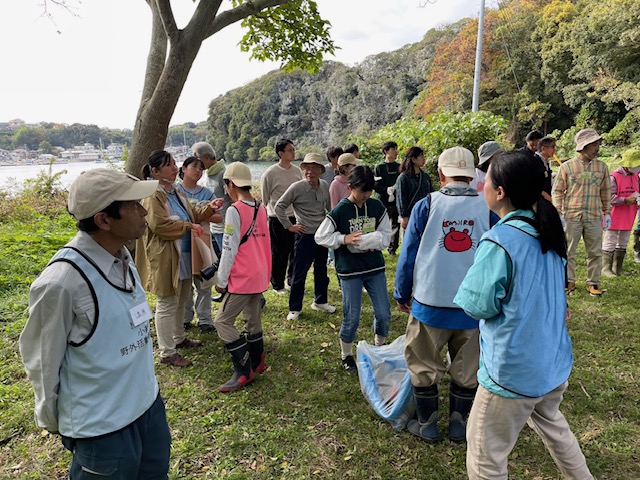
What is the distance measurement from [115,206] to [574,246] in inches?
227

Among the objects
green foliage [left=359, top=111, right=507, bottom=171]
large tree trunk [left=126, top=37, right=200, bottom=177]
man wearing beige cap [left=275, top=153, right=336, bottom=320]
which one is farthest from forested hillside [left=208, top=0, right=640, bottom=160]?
large tree trunk [left=126, top=37, right=200, bottom=177]

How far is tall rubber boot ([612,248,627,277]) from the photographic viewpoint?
6066mm

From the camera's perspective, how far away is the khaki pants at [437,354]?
2.73m

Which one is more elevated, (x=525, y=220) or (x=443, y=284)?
(x=525, y=220)

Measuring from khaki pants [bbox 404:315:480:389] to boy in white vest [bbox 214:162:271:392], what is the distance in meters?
1.39

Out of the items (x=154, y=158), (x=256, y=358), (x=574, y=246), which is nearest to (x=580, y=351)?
(x=574, y=246)

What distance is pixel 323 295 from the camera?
5.27 m

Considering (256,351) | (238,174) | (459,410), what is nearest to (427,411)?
(459,410)

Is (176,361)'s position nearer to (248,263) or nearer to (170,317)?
(170,317)

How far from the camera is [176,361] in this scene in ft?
12.7

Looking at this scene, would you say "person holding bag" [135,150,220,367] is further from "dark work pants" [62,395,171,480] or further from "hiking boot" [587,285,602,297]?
"hiking boot" [587,285,602,297]

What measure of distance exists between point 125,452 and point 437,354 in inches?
79.2

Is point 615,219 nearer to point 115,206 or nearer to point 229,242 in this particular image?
point 229,242

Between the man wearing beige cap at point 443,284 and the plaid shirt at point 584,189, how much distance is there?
3.43m
